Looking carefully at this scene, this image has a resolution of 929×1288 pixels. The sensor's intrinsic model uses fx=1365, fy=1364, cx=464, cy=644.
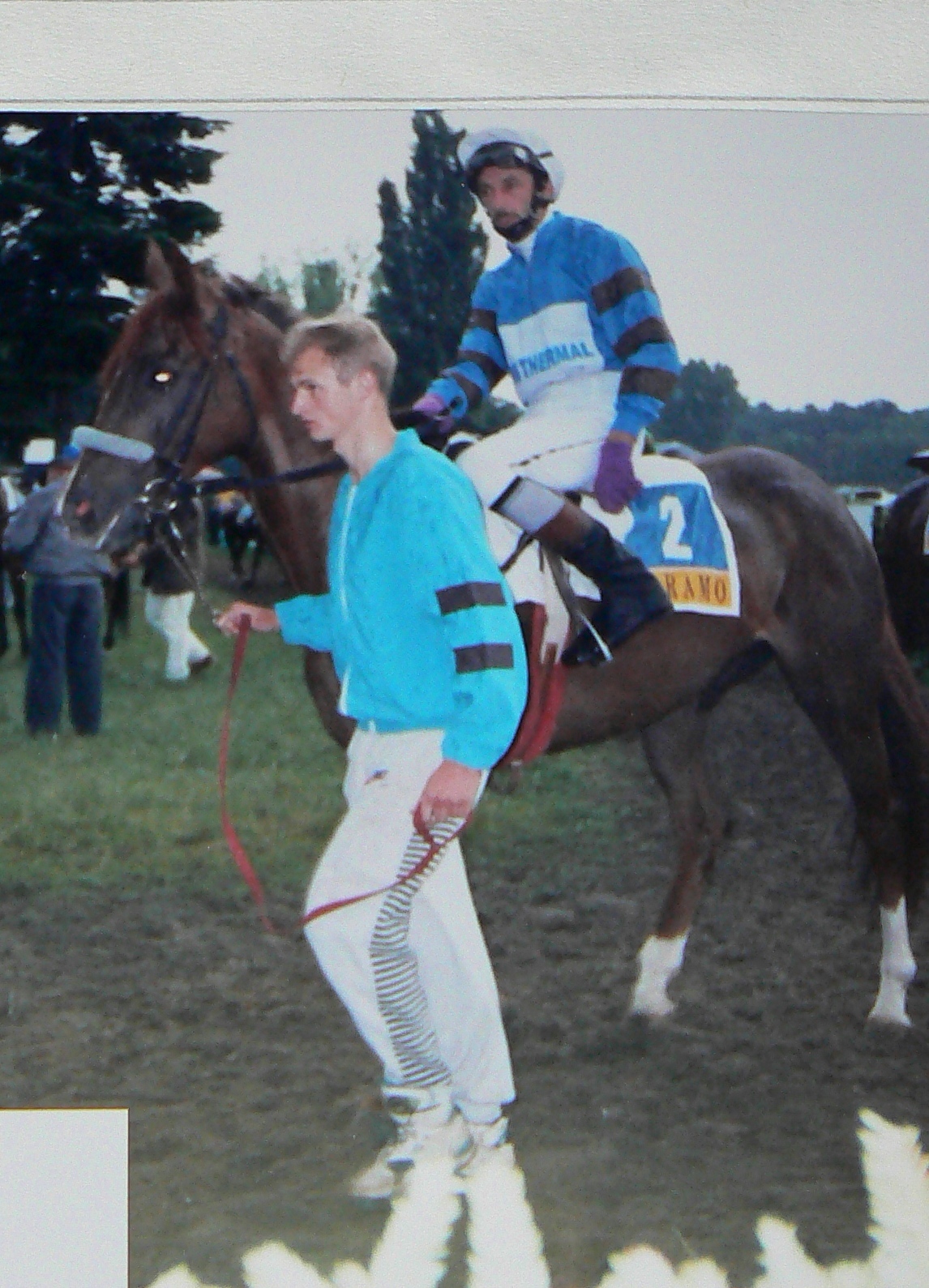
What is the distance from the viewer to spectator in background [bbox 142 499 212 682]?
238 cm

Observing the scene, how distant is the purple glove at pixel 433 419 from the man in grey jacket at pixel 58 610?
1.95ft

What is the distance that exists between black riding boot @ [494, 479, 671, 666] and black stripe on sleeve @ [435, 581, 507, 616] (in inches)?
17.3

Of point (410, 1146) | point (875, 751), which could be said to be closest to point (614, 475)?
point (875, 751)

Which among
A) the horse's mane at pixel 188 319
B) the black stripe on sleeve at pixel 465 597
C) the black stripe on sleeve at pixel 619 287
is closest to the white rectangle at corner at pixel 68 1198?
the black stripe on sleeve at pixel 465 597

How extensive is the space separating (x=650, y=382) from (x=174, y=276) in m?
0.87

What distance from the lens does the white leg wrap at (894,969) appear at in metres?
2.54

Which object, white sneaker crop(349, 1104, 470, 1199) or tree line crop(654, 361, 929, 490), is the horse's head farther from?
white sneaker crop(349, 1104, 470, 1199)

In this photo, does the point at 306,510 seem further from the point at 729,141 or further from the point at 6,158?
the point at 729,141

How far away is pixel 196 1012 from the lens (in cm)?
247

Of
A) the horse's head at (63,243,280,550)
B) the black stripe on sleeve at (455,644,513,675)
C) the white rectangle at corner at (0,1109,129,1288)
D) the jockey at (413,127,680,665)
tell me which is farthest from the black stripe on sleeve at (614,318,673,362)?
the white rectangle at corner at (0,1109,129,1288)

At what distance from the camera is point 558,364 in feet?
8.20

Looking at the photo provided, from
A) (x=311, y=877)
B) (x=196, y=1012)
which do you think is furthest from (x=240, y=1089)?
(x=311, y=877)

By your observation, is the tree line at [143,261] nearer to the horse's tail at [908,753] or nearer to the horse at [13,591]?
the horse at [13,591]

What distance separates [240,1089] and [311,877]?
0.42 metres
